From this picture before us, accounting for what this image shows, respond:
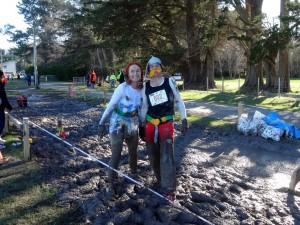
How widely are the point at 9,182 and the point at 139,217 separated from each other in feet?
9.55

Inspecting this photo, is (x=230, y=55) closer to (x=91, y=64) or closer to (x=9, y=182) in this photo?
(x=91, y=64)

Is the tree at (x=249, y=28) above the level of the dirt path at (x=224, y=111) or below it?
above

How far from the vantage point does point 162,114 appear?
6.50 metres

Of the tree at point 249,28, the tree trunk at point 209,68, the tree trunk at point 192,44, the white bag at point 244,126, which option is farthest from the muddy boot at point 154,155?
the tree trunk at point 209,68

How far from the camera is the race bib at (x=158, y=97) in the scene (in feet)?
21.1

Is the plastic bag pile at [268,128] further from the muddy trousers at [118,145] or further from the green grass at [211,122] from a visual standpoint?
the muddy trousers at [118,145]

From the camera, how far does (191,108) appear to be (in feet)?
71.4

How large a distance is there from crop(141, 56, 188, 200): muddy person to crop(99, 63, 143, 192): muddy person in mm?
199

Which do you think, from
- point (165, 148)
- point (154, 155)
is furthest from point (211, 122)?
point (165, 148)

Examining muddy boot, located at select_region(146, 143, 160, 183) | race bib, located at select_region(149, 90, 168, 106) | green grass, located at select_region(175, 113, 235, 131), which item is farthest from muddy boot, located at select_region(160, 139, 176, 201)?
green grass, located at select_region(175, 113, 235, 131)

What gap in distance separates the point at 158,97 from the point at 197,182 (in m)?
2.02

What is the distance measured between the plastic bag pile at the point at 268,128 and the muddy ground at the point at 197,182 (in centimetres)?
31

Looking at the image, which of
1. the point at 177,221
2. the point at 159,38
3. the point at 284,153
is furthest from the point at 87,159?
the point at 159,38

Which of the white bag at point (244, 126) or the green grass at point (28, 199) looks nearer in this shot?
the green grass at point (28, 199)
